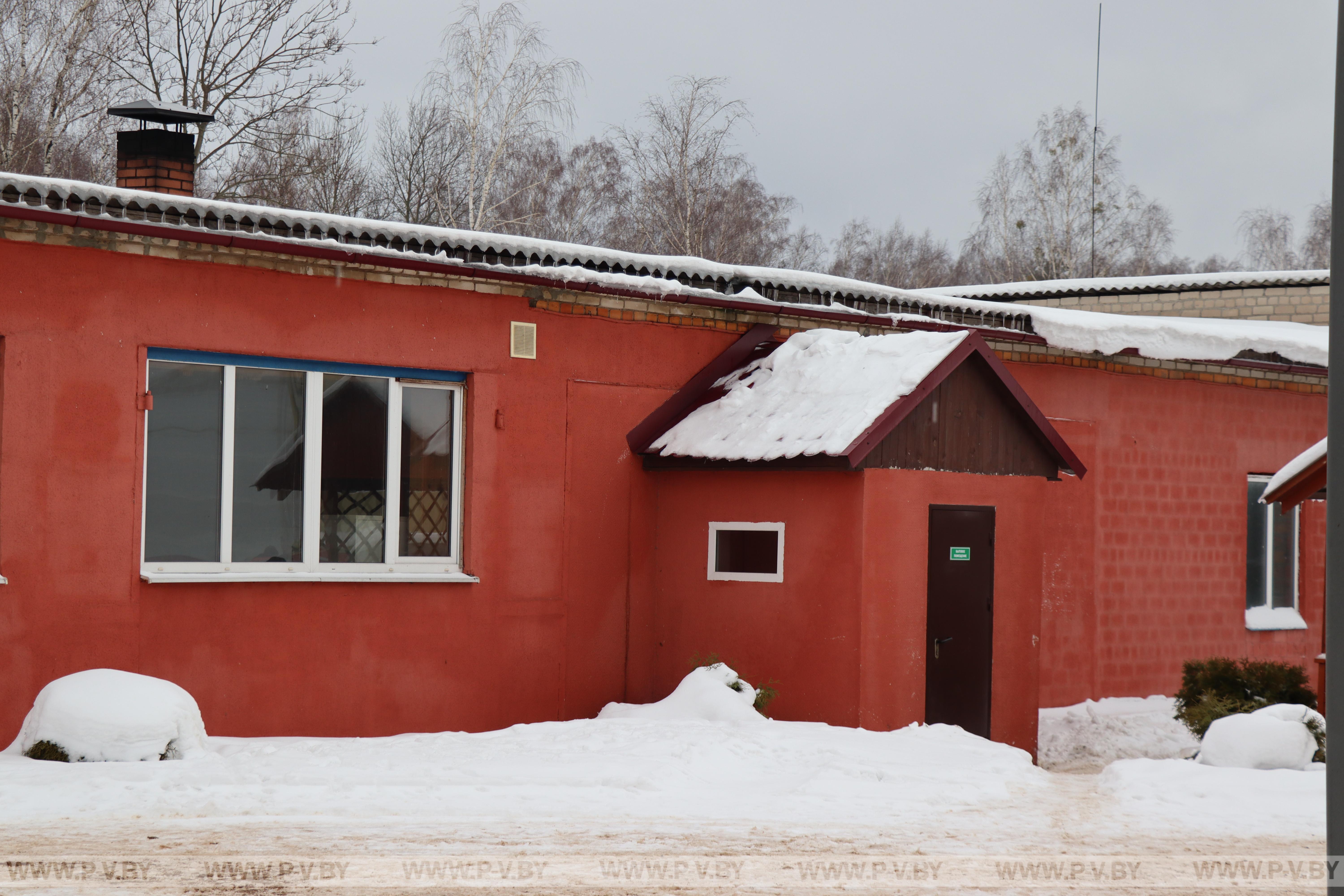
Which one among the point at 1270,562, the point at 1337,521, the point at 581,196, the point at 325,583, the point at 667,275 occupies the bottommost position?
the point at 325,583

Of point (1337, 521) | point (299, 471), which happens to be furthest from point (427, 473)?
point (1337, 521)

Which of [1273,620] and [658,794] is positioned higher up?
[1273,620]

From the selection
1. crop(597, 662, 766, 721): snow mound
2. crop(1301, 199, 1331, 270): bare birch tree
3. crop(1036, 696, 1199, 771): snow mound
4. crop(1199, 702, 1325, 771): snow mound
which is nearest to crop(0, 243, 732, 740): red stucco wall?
crop(597, 662, 766, 721): snow mound

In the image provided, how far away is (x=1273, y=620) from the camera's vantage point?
13.5 m

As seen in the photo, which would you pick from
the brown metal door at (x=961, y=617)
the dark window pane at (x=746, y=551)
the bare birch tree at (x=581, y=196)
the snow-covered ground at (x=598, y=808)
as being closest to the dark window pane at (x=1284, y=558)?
the brown metal door at (x=961, y=617)

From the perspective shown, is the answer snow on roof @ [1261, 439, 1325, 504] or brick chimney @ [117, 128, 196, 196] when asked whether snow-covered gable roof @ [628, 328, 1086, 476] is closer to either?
snow on roof @ [1261, 439, 1325, 504]

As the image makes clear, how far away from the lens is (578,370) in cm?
972

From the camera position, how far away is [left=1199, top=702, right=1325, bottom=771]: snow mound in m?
7.85

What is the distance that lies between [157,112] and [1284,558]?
11912 millimetres

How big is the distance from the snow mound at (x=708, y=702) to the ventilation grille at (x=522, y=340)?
2.63 metres

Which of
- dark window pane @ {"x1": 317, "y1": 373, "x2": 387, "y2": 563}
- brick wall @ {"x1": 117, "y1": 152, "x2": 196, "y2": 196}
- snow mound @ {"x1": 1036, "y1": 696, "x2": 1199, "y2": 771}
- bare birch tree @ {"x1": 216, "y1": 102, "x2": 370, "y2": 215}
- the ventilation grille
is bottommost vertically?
snow mound @ {"x1": 1036, "y1": 696, "x2": 1199, "y2": 771}

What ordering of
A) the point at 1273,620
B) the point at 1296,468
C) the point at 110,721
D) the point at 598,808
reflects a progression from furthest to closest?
the point at 1273,620, the point at 1296,468, the point at 110,721, the point at 598,808

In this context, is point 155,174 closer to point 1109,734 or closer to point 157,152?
point 157,152

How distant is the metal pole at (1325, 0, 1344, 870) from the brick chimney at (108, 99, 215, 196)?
9359 millimetres
